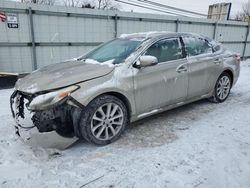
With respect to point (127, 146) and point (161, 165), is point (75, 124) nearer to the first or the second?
point (127, 146)

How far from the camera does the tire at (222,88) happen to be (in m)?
4.97

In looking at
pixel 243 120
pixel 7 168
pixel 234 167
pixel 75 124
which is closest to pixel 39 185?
pixel 7 168

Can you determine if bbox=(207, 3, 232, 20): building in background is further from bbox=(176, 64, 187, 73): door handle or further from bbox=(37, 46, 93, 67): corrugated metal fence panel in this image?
bbox=(176, 64, 187, 73): door handle

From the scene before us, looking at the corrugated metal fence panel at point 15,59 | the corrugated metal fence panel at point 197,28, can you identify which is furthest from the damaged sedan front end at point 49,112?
the corrugated metal fence panel at point 197,28

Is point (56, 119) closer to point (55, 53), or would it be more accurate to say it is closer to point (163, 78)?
point (163, 78)

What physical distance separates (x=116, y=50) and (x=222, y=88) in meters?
2.57

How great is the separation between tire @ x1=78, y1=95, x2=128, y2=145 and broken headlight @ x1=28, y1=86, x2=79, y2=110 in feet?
1.16

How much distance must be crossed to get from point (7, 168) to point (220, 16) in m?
14.9

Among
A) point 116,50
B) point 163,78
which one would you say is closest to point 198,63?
point 163,78

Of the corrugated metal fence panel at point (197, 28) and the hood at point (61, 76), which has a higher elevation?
the corrugated metal fence panel at point (197, 28)

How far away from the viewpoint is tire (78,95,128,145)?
3.06m

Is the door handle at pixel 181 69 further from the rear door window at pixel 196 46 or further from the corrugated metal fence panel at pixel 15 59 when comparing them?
the corrugated metal fence panel at pixel 15 59

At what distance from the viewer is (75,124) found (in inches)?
120

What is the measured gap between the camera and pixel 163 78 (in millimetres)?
3789
